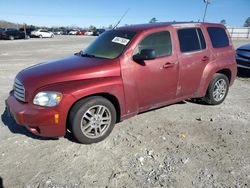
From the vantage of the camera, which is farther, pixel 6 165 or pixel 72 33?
pixel 72 33

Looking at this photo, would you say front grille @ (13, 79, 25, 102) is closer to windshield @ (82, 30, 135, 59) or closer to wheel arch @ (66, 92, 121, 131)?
wheel arch @ (66, 92, 121, 131)

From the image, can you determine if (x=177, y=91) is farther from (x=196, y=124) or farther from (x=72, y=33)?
(x=72, y=33)

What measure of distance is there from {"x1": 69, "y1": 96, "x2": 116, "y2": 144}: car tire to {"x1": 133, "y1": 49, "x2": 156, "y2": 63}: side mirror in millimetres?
861

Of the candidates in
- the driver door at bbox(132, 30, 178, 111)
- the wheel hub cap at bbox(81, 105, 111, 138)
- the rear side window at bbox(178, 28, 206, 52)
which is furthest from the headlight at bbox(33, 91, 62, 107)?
the rear side window at bbox(178, 28, 206, 52)

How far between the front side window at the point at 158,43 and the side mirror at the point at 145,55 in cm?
18

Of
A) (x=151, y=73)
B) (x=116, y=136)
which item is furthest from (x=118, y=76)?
(x=116, y=136)

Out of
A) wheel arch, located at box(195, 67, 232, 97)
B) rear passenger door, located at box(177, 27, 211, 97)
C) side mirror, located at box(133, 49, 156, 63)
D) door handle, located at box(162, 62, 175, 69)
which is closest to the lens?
side mirror, located at box(133, 49, 156, 63)

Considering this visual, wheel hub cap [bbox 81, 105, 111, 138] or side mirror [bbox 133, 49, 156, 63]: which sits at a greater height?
side mirror [bbox 133, 49, 156, 63]

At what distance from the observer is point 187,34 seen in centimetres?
504

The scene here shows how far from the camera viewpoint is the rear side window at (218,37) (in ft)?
18.0

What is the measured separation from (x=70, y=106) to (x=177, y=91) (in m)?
2.23

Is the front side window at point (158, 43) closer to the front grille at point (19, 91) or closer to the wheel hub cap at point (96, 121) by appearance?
the wheel hub cap at point (96, 121)

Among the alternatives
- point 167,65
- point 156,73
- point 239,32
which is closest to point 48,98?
point 156,73

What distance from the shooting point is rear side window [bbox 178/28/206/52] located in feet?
16.1
